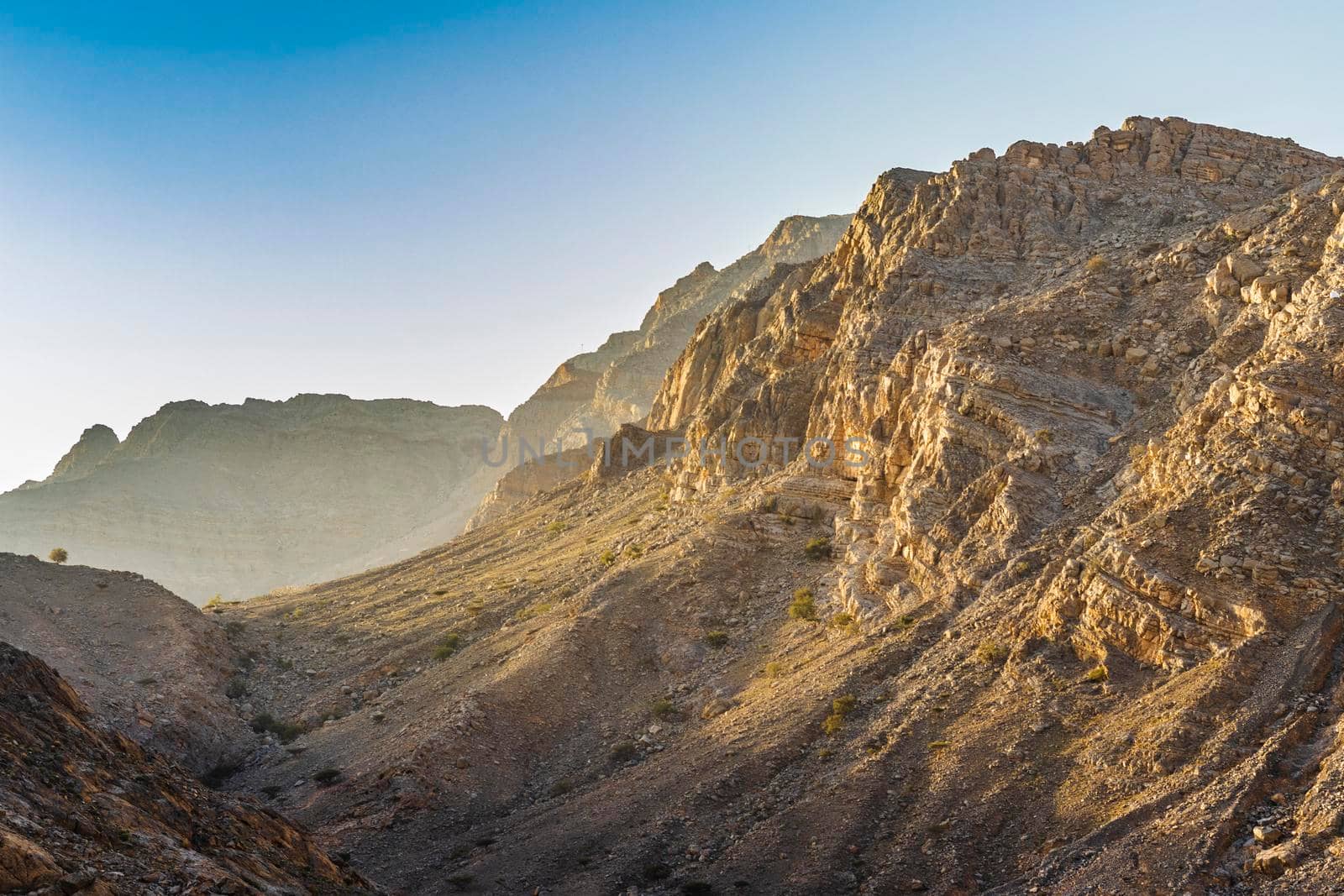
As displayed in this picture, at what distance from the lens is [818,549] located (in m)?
45.4

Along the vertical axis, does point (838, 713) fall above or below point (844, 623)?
below

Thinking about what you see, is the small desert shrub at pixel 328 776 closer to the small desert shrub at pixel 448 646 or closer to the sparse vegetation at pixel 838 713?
the small desert shrub at pixel 448 646

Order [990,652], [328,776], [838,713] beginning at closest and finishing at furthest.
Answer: [990,652] < [838,713] < [328,776]

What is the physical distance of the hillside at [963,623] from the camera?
25375 millimetres

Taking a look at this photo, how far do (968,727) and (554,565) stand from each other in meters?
31.4

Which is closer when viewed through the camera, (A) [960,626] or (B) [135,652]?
(A) [960,626]

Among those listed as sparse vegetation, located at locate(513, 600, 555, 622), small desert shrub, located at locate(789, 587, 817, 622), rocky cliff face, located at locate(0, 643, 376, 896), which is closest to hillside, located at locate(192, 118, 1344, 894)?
small desert shrub, located at locate(789, 587, 817, 622)

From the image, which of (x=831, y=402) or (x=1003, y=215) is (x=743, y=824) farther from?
(x=1003, y=215)

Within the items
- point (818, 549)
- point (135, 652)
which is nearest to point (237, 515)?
point (135, 652)

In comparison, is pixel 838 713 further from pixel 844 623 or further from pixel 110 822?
pixel 110 822

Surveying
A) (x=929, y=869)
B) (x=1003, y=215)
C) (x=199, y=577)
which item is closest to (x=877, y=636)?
(x=929, y=869)

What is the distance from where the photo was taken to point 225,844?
2150 cm

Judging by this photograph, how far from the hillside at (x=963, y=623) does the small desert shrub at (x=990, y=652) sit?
0.07 m

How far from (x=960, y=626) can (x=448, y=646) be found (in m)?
22.9
